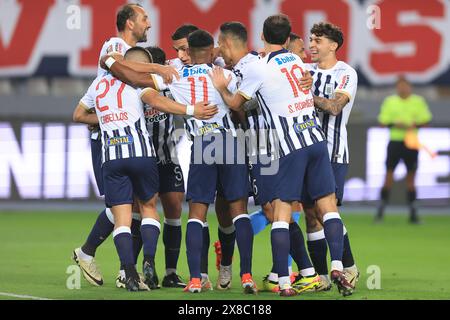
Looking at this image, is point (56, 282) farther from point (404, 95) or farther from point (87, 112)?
point (404, 95)

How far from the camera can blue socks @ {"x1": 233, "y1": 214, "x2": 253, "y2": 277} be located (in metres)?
9.38

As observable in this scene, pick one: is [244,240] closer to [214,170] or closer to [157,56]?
[214,170]

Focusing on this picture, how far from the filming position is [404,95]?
18.1 meters

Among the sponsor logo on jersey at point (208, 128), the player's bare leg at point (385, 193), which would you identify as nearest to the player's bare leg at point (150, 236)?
the sponsor logo on jersey at point (208, 128)

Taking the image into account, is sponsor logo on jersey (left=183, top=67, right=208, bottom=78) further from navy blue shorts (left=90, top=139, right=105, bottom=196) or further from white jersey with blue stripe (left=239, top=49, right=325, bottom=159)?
navy blue shorts (left=90, top=139, right=105, bottom=196)

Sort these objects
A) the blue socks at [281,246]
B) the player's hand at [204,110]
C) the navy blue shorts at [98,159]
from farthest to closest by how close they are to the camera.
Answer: the navy blue shorts at [98,159], the player's hand at [204,110], the blue socks at [281,246]

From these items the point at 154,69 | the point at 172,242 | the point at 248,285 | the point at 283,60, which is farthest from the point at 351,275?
the point at 154,69

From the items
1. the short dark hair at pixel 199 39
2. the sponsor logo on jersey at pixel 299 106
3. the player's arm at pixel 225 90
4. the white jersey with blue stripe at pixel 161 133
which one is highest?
the short dark hair at pixel 199 39

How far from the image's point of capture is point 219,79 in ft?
30.4

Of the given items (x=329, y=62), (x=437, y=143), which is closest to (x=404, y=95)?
(x=437, y=143)

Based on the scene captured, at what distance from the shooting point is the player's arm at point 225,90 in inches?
359

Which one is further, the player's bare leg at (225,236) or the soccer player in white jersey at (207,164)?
the player's bare leg at (225,236)

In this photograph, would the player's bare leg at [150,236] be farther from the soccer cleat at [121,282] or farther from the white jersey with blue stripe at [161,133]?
the white jersey with blue stripe at [161,133]

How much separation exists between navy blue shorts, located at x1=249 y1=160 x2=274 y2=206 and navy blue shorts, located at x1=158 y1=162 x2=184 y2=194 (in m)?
0.72
